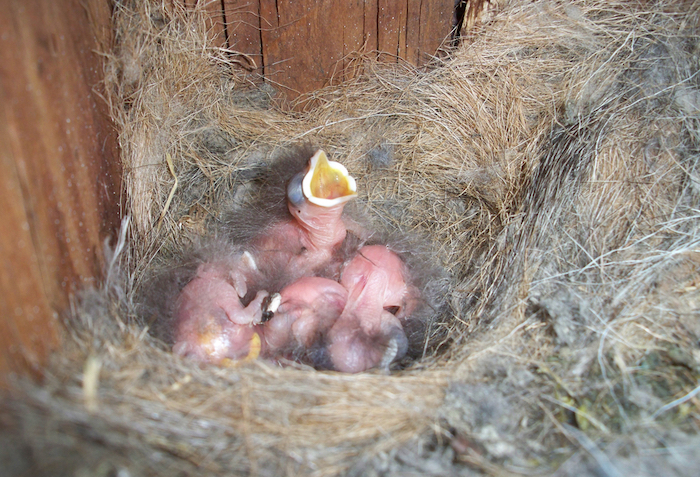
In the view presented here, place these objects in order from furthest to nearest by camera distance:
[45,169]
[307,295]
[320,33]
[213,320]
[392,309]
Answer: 1. [320,33]
2. [392,309]
3. [307,295]
4. [213,320]
5. [45,169]

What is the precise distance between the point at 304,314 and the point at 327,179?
0.52 meters

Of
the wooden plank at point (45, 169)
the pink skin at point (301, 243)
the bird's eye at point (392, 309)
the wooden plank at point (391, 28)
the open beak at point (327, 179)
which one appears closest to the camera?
the wooden plank at point (45, 169)

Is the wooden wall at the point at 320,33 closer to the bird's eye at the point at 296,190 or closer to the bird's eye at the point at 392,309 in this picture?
the bird's eye at the point at 296,190

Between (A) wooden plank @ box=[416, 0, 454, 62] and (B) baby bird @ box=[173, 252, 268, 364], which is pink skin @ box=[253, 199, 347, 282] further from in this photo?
(A) wooden plank @ box=[416, 0, 454, 62]

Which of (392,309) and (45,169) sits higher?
(45,169)

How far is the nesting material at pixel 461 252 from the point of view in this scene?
1076mm

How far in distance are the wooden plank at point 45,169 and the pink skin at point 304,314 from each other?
0.62 m

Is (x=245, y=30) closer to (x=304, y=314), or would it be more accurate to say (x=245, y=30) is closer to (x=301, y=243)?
(x=301, y=243)

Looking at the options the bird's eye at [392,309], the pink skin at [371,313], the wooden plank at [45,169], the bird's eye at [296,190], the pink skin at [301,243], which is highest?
the wooden plank at [45,169]

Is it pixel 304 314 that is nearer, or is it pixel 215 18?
pixel 304 314

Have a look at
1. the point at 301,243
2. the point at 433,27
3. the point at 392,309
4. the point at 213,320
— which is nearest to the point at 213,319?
the point at 213,320

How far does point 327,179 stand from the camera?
1811 mm

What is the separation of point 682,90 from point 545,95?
492 millimetres

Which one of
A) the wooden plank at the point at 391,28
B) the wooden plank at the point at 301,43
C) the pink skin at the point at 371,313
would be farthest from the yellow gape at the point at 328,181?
the wooden plank at the point at 391,28
